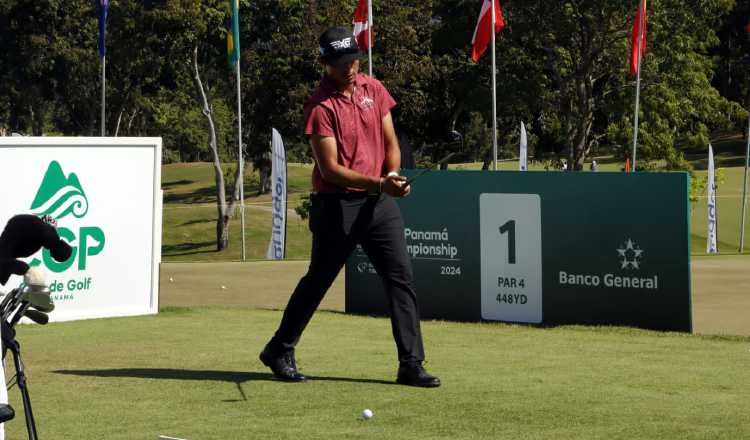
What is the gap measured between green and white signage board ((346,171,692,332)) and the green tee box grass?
1.47 ft

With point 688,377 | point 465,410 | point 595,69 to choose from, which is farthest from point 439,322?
point 595,69

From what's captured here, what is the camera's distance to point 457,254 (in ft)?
39.4

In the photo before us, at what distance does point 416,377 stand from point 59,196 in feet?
16.7

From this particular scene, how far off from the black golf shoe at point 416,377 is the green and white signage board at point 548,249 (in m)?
4.15

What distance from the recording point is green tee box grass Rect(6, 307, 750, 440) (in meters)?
6.06

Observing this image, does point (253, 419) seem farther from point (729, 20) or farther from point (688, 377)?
point (729, 20)

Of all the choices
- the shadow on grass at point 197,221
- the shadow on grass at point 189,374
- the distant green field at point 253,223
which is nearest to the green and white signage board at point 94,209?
the shadow on grass at point 189,374

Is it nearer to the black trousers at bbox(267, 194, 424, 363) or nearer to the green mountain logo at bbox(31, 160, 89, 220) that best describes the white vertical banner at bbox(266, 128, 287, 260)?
the green mountain logo at bbox(31, 160, 89, 220)

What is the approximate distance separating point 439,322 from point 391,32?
137 ft

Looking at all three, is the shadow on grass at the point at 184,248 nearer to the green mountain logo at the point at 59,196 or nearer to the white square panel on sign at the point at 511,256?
the green mountain logo at the point at 59,196

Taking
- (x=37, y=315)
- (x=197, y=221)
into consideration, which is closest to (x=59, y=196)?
(x=37, y=315)

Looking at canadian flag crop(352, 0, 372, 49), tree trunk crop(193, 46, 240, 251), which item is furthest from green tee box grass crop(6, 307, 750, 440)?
tree trunk crop(193, 46, 240, 251)

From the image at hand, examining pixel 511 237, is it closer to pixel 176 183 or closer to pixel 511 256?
pixel 511 256

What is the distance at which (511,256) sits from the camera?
38.3 feet
